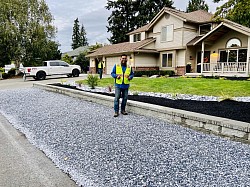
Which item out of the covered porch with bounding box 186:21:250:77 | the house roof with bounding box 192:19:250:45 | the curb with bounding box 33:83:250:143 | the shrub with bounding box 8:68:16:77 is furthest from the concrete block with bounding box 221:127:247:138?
the shrub with bounding box 8:68:16:77

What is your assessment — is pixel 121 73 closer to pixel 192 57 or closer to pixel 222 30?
pixel 222 30

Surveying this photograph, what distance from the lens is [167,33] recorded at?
2305 centimetres

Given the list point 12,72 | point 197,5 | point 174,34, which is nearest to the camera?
point 174,34

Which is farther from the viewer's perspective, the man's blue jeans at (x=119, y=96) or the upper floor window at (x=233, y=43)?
the upper floor window at (x=233, y=43)

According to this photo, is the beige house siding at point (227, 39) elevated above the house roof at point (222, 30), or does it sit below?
below

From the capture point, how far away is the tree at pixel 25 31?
82.5 ft

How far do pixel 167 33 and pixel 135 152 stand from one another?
21.2 meters

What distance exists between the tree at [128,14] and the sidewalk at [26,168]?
38794 millimetres

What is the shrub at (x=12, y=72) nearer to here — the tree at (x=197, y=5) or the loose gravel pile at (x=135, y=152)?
the loose gravel pile at (x=135, y=152)

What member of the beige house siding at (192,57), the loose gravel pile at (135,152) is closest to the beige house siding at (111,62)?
the beige house siding at (192,57)

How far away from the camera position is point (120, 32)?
41.8 m

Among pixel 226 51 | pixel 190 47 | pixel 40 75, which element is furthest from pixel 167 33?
pixel 40 75

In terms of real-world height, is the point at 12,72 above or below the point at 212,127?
above

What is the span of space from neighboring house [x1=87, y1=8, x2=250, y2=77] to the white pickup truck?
606cm
